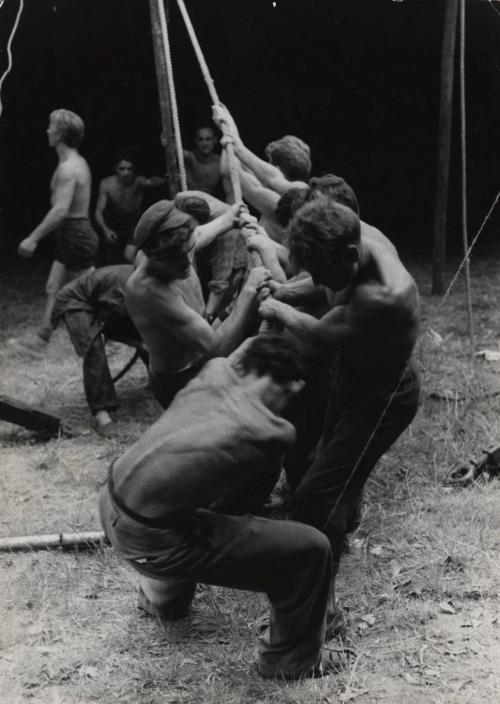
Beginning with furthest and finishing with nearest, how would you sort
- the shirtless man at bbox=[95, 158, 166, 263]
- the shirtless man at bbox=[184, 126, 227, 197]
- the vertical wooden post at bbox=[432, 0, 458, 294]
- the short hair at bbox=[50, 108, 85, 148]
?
the shirtless man at bbox=[95, 158, 166, 263] → the shirtless man at bbox=[184, 126, 227, 197] → the vertical wooden post at bbox=[432, 0, 458, 294] → the short hair at bbox=[50, 108, 85, 148]

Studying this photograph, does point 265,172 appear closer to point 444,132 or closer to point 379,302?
point 379,302

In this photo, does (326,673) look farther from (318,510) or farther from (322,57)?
(322,57)

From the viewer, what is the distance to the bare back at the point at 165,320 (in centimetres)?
420

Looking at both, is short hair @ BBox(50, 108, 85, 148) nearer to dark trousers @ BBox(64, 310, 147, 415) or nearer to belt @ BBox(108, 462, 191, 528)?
dark trousers @ BBox(64, 310, 147, 415)

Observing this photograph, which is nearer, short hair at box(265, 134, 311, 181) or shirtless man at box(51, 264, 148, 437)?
short hair at box(265, 134, 311, 181)

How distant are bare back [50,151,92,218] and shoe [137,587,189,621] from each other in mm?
4465

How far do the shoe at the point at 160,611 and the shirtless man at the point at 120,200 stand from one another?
233 inches

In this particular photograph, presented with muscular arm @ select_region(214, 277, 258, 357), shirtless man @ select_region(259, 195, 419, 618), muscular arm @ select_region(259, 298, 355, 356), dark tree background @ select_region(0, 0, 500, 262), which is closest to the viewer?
shirtless man @ select_region(259, 195, 419, 618)

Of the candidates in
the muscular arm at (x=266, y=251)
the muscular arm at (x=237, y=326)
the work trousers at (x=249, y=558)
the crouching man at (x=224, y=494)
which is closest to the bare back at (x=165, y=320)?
the muscular arm at (x=237, y=326)

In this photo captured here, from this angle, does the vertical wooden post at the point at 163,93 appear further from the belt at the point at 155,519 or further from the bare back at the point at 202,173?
the belt at the point at 155,519

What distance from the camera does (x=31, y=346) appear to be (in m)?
7.73

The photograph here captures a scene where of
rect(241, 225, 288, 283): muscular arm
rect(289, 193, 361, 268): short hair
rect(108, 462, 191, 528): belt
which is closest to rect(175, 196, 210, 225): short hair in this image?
rect(241, 225, 288, 283): muscular arm

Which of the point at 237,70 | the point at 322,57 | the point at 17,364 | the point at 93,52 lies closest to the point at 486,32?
the point at 322,57

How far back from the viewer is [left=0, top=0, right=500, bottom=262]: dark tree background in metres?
12.0
